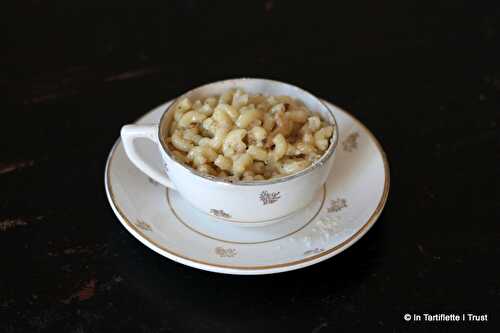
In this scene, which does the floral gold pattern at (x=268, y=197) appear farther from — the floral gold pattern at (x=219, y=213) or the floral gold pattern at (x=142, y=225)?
the floral gold pattern at (x=142, y=225)

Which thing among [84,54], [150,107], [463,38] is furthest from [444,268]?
[84,54]

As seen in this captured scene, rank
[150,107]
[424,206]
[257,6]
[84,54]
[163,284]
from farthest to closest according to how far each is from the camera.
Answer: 1. [257,6]
2. [84,54]
3. [150,107]
4. [424,206]
5. [163,284]

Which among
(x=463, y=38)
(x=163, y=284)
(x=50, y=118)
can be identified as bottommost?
(x=163, y=284)

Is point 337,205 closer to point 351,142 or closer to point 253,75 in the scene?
point 351,142

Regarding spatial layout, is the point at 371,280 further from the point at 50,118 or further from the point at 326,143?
the point at 50,118

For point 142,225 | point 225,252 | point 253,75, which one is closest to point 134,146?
point 142,225
